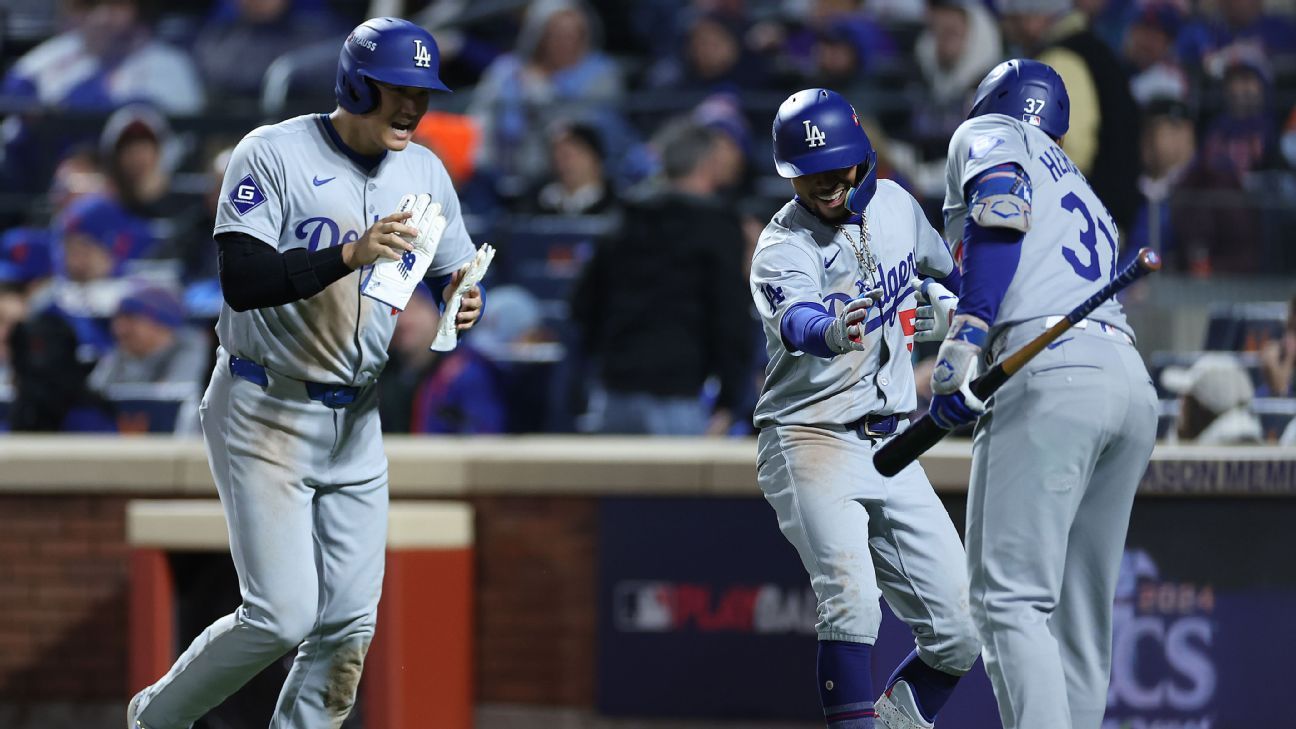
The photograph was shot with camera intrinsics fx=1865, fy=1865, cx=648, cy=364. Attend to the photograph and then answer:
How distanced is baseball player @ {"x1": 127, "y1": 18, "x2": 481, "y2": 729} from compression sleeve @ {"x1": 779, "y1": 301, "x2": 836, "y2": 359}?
34.4 inches

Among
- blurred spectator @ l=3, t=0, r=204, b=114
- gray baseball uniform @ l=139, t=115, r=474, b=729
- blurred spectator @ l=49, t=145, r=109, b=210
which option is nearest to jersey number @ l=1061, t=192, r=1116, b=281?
gray baseball uniform @ l=139, t=115, r=474, b=729

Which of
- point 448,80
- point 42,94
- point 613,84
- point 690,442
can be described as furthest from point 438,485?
point 42,94

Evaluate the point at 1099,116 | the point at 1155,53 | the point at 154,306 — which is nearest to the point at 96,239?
the point at 154,306

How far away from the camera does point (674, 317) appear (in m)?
8.02

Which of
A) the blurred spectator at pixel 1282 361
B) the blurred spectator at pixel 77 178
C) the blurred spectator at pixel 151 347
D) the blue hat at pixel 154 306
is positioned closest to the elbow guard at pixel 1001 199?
the blurred spectator at pixel 1282 361

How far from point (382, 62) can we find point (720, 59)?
618cm

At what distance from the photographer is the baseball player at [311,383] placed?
16.1 ft

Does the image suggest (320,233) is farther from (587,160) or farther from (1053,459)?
(587,160)

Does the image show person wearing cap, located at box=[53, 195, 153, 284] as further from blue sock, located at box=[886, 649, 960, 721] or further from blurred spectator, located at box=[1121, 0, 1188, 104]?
blue sock, located at box=[886, 649, 960, 721]

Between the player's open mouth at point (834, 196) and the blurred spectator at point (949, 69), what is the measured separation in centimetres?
436

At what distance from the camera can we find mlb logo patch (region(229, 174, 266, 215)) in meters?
4.90

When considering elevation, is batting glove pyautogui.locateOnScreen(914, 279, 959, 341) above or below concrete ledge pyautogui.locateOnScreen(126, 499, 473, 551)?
above

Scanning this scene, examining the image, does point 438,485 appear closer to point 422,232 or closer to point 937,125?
point 422,232

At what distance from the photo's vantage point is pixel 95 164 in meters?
10.9
